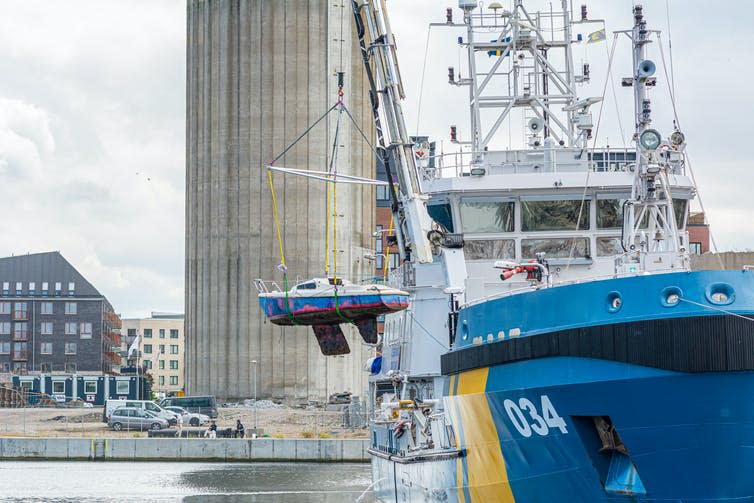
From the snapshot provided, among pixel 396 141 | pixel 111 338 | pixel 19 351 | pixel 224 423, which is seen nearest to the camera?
pixel 396 141

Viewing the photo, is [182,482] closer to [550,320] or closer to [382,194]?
[550,320]

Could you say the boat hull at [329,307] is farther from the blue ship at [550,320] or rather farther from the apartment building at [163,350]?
the apartment building at [163,350]

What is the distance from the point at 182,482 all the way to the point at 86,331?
8912 centimetres

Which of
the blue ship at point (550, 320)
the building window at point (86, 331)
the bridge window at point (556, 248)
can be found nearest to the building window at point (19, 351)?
the building window at point (86, 331)

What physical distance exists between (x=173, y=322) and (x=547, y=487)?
164841mm

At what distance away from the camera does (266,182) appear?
263 ft

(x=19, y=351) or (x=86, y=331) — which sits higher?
(x=86, y=331)

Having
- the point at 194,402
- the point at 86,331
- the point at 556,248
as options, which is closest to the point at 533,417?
the point at 556,248

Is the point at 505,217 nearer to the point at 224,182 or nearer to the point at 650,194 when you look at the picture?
the point at 650,194

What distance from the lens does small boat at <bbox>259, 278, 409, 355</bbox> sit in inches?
1035

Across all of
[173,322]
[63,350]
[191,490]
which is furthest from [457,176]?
[173,322]

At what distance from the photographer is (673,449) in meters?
17.6

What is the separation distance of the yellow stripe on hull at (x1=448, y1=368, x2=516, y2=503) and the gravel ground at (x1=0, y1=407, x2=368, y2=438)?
3961 centimetres

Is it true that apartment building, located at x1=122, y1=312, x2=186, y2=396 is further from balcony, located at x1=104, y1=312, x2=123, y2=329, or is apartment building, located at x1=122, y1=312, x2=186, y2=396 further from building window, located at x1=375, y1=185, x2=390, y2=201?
building window, located at x1=375, y1=185, x2=390, y2=201
